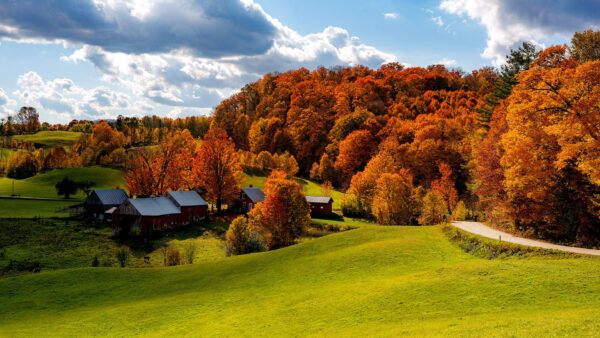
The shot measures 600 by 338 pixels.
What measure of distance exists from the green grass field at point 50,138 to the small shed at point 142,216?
139 metres

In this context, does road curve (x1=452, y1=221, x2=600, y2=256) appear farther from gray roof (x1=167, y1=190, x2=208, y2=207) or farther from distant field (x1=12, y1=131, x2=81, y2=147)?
distant field (x1=12, y1=131, x2=81, y2=147)

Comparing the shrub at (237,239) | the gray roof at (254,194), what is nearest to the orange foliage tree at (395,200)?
the shrub at (237,239)

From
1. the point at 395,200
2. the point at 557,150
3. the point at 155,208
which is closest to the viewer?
the point at 557,150

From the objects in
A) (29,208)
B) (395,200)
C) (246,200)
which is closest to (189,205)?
(246,200)

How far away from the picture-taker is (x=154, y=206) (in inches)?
2458

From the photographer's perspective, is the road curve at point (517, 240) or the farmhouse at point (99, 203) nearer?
the road curve at point (517, 240)

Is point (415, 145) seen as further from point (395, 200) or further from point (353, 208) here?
point (395, 200)

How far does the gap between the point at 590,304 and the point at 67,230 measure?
6346cm

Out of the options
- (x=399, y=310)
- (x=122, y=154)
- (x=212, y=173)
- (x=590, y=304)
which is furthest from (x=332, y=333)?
(x=122, y=154)

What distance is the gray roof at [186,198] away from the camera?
67.0 metres

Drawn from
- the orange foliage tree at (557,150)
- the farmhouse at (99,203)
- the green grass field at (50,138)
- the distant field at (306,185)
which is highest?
the green grass field at (50,138)

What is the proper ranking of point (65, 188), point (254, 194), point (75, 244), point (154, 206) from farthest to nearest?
point (65, 188) < point (254, 194) < point (154, 206) < point (75, 244)

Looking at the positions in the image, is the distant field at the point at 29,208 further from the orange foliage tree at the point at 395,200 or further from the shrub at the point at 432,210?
the shrub at the point at 432,210

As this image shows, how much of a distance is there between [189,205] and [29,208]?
1326 inches
